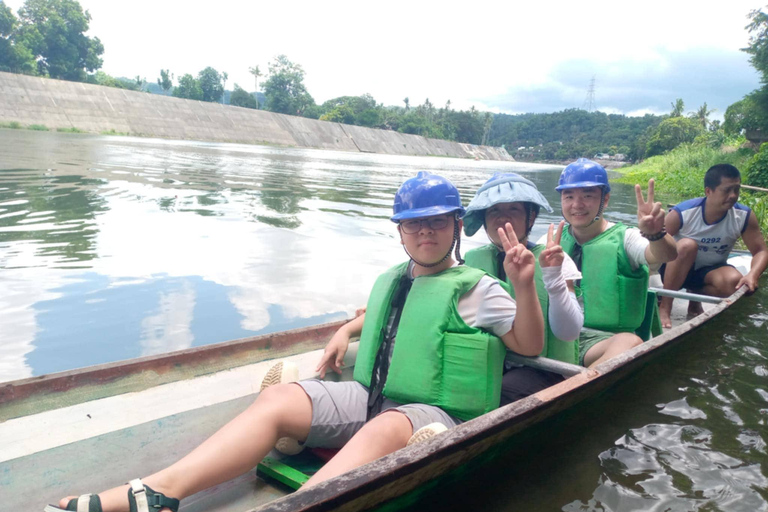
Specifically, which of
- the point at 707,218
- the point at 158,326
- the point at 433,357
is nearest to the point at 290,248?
the point at 158,326

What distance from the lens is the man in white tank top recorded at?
5293 millimetres

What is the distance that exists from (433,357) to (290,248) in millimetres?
6054

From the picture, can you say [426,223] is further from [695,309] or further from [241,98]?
[241,98]

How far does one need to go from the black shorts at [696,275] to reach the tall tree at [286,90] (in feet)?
255

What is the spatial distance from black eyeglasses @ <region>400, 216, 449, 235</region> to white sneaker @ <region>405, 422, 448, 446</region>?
2.88ft

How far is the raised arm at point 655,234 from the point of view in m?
3.25

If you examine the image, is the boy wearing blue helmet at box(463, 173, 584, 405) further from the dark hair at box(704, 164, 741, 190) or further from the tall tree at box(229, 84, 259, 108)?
the tall tree at box(229, 84, 259, 108)

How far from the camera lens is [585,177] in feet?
11.3

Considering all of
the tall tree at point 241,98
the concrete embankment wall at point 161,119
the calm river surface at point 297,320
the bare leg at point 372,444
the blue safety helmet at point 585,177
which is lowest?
the calm river surface at point 297,320

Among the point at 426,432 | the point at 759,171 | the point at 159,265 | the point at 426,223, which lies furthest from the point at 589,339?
the point at 759,171

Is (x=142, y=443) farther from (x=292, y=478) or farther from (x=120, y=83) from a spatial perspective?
(x=120, y=83)

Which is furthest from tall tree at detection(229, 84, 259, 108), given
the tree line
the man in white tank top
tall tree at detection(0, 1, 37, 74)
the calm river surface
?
the man in white tank top

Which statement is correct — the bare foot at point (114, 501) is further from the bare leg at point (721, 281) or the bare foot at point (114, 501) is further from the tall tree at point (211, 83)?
the tall tree at point (211, 83)

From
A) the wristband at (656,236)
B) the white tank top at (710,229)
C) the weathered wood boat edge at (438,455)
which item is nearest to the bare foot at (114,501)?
the weathered wood boat edge at (438,455)
